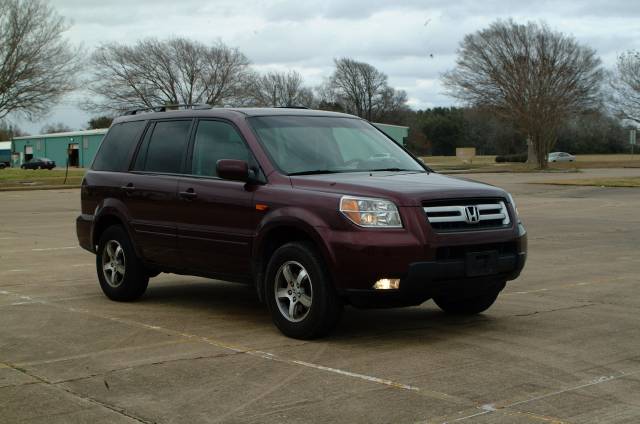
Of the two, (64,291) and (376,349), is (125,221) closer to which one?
(64,291)

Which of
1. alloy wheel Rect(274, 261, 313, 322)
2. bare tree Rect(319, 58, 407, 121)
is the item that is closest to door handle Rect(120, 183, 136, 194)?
alloy wheel Rect(274, 261, 313, 322)

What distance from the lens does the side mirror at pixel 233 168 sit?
7262mm

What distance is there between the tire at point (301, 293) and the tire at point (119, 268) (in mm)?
2172

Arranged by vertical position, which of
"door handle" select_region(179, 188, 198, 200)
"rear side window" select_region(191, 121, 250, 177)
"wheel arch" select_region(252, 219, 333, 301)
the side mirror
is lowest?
"wheel arch" select_region(252, 219, 333, 301)

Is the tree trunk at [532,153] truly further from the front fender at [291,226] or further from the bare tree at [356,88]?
the front fender at [291,226]

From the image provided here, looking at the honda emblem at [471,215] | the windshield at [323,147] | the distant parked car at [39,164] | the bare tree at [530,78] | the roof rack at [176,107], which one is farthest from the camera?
the distant parked car at [39,164]

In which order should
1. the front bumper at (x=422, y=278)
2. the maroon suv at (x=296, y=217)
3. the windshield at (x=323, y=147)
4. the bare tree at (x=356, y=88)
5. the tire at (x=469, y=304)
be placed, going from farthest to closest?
the bare tree at (x=356, y=88) < the tire at (x=469, y=304) < the windshield at (x=323, y=147) < the maroon suv at (x=296, y=217) < the front bumper at (x=422, y=278)

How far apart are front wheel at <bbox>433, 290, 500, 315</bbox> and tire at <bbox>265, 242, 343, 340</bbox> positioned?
1.43 meters

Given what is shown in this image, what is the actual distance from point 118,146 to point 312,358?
4.12 m

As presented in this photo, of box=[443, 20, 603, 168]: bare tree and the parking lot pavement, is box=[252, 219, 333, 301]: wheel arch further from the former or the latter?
box=[443, 20, 603, 168]: bare tree

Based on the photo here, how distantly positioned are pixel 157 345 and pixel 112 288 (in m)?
2.38

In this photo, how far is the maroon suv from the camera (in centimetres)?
661

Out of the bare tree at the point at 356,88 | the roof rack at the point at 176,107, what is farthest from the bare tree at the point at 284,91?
the roof rack at the point at 176,107

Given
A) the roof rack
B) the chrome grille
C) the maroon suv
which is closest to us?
the maroon suv
